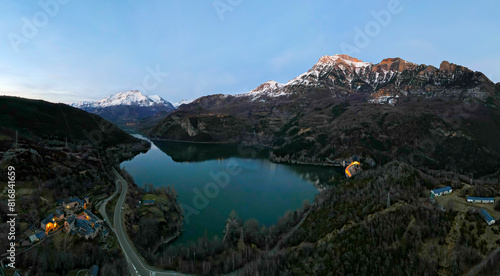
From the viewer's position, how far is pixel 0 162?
36.8 meters

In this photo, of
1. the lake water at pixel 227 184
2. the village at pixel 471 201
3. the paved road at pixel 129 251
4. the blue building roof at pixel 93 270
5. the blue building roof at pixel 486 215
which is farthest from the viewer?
the lake water at pixel 227 184

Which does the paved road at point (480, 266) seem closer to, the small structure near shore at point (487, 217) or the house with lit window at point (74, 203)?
the small structure near shore at point (487, 217)

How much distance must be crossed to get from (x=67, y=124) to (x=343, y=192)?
12318cm

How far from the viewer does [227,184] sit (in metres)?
70.3

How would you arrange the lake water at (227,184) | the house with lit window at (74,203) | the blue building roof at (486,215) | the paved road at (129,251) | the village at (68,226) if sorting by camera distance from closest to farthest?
the blue building roof at (486,215), the paved road at (129,251), the village at (68,226), the house with lit window at (74,203), the lake water at (227,184)

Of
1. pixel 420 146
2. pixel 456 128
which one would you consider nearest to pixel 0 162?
pixel 420 146

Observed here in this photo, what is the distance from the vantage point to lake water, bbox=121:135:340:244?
152ft

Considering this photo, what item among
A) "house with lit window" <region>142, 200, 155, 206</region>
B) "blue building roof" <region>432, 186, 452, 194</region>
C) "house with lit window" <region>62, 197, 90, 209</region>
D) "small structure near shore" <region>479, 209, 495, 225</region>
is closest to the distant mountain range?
"house with lit window" <region>142, 200, 155, 206</region>

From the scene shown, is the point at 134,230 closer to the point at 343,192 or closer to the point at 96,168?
the point at 96,168

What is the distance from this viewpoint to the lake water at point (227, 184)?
152ft

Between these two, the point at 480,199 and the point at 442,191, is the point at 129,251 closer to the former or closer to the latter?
the point at 442,191

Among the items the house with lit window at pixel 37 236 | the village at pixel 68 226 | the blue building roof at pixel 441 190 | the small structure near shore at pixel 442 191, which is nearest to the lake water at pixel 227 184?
the village at pixel 68 226

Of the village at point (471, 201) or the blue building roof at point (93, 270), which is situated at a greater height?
the village at point (471, 201)

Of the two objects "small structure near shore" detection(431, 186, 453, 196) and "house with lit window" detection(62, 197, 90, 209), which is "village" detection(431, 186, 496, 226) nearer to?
"small structure near shore" detection(431, 186, 453, 196)
